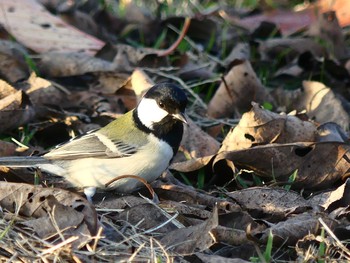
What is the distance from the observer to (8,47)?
558 cm

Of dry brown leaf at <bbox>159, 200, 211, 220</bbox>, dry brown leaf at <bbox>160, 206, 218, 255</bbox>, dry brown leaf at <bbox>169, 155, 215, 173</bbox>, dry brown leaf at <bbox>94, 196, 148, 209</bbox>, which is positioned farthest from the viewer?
dry brown leaf at <bbox>169, 155, 215, 173</bbox>

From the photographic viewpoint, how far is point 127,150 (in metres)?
4.23

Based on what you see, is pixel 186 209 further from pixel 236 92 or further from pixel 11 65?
pixel 11 65

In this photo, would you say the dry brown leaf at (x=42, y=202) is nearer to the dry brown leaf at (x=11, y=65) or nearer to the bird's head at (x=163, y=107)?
the bird's head at (x=163, y=107)

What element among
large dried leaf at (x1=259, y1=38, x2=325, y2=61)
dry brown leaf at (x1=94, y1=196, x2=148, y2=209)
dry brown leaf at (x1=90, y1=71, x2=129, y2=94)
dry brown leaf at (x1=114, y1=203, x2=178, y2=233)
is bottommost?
large dried leaf at (x1=259, y1=38, x2=325, y2=61)

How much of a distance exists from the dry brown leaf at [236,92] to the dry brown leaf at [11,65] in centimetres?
133

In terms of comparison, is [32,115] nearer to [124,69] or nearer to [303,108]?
[124,69]

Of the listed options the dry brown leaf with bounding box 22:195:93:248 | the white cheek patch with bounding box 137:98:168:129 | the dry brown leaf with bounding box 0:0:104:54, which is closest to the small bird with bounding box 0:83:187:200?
the white cheek patch with bounding box 137:98:168:129

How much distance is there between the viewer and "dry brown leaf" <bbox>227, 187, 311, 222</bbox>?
12.5ft

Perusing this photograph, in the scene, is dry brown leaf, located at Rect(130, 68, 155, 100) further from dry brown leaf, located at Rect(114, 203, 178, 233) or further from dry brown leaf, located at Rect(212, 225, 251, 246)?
dry brown leaf, located at Rect(212, 225, 251, 246)

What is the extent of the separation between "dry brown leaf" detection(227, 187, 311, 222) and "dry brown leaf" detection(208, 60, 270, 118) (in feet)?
4.70

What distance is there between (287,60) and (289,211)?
112 inches

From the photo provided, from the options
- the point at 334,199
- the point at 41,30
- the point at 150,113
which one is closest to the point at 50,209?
the point at 150,113

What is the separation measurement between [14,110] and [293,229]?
2.05 m
